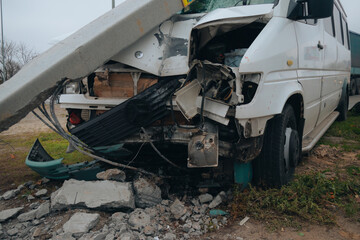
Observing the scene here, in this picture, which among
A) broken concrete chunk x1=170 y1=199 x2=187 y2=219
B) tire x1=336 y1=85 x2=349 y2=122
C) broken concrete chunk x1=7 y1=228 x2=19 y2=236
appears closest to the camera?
broken concrete chunk x1=7 y1=228 x2=19 y2=236

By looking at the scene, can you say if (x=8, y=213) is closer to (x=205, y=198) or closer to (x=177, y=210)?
Answer: (x=177, y=210)

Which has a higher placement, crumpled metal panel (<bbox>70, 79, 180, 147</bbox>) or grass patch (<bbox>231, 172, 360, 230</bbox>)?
crumpled metal panel (<bbox>70, 79, 180, 147</bbox>)

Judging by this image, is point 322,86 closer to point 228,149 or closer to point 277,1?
point 277,1

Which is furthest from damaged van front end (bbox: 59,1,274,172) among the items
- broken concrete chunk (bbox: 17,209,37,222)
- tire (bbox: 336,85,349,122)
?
tire (bbox: 336,85,349,122)

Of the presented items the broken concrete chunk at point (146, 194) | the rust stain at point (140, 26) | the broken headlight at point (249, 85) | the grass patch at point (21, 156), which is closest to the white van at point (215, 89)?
the broken headlight at point (249, 85)

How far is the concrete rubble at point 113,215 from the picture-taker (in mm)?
2496

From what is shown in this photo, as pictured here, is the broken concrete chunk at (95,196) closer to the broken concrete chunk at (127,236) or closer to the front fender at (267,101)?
the broken concrete chunk at (127,236)

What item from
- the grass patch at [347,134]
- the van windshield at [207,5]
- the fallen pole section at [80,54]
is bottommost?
the grass patch at [347,134]

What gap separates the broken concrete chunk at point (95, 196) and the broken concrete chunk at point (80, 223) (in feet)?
0.53

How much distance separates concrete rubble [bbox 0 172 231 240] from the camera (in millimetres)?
2496

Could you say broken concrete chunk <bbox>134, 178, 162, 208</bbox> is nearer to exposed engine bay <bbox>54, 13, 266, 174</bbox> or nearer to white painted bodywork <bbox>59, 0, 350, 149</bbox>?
exposed engine bay <bbox>54, 13, 266, 174</bbox>

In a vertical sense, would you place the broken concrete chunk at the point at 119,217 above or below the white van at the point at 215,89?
below

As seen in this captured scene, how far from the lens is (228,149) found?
2.80 m

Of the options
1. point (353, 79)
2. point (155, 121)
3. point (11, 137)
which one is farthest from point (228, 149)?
point (353, 79)
